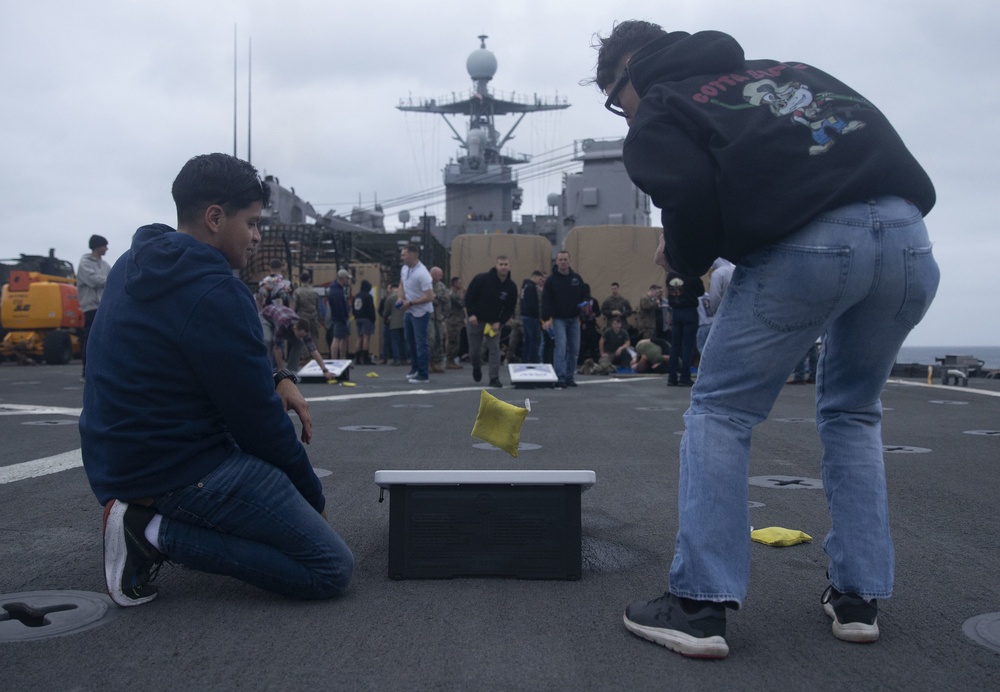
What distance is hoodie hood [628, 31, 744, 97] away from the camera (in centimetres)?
257

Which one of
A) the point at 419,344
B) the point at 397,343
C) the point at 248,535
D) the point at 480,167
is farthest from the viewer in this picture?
the point at 480,167

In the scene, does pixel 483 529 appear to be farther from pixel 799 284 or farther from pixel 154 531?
pixel 799 284

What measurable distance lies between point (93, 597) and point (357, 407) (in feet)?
24.0

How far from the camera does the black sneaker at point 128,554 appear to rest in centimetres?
284

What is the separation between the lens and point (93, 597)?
2.95 m

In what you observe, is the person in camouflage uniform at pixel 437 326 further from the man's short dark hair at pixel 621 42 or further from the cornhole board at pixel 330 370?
the man's short dark hair at pixel 621 42

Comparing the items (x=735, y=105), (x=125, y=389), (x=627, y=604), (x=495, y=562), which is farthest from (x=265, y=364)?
(x=735, y=105)

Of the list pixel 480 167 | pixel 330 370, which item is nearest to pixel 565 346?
pixel 330 370

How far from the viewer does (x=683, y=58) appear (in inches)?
101

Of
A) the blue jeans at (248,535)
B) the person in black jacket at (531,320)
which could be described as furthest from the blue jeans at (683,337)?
the blue jeans at (248,535)

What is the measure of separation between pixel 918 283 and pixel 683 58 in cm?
90

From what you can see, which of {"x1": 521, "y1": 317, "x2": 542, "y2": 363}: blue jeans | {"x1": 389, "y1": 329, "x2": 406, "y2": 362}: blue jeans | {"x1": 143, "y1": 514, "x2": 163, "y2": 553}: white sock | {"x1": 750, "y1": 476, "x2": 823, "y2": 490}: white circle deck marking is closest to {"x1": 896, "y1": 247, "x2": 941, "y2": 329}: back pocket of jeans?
{"x1": 143, "y1": 514, "x2": 163, "y2": 553}: white sock

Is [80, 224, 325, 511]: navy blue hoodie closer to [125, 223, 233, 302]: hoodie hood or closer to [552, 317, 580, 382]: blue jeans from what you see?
[125, 223, 233, 302]: hoodie hood

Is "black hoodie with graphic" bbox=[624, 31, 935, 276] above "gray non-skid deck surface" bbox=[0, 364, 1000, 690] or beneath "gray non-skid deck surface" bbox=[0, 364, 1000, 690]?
above
